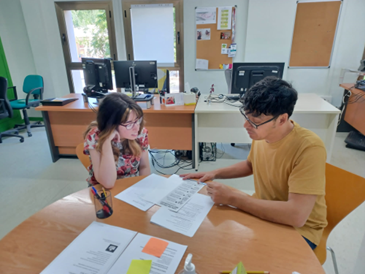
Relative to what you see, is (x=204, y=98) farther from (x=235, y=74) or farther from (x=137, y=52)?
(x=137, y=52)

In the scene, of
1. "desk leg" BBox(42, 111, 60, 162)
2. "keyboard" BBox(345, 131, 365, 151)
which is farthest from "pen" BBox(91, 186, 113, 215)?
"keyboard" BBox(345, 131, 365, 151)

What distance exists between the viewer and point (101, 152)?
121 centimetres

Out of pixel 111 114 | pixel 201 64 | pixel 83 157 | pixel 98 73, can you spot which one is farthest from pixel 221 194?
pixel 201 64

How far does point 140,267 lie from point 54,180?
87.9 inches

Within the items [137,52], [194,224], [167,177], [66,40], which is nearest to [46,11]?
[66,40]

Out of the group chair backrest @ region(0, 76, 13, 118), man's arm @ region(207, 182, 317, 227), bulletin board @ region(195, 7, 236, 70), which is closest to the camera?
man's arm @ region(207, 182, 317, 227)

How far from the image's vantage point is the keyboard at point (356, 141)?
3095 millimetres

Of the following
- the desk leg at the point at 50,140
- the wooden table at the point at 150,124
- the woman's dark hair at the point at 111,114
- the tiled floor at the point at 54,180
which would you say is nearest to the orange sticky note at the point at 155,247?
the woman's dark hair at the point at 111,114

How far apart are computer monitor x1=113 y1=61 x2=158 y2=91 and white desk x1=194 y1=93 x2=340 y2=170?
67 cm

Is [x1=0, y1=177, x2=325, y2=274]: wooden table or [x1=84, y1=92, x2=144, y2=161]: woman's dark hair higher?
[x1=84, y1=92, x2=144, y2=161]: woman's dark hair

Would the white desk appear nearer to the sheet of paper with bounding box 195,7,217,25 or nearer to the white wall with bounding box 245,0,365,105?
the white wall with bounding box 245,0,365,105

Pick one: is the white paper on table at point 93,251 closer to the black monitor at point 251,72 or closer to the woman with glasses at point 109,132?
the woman with glasses at point 109,132

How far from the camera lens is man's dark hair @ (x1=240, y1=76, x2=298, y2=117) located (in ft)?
2.97

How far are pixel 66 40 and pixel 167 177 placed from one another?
4132 millimetres
